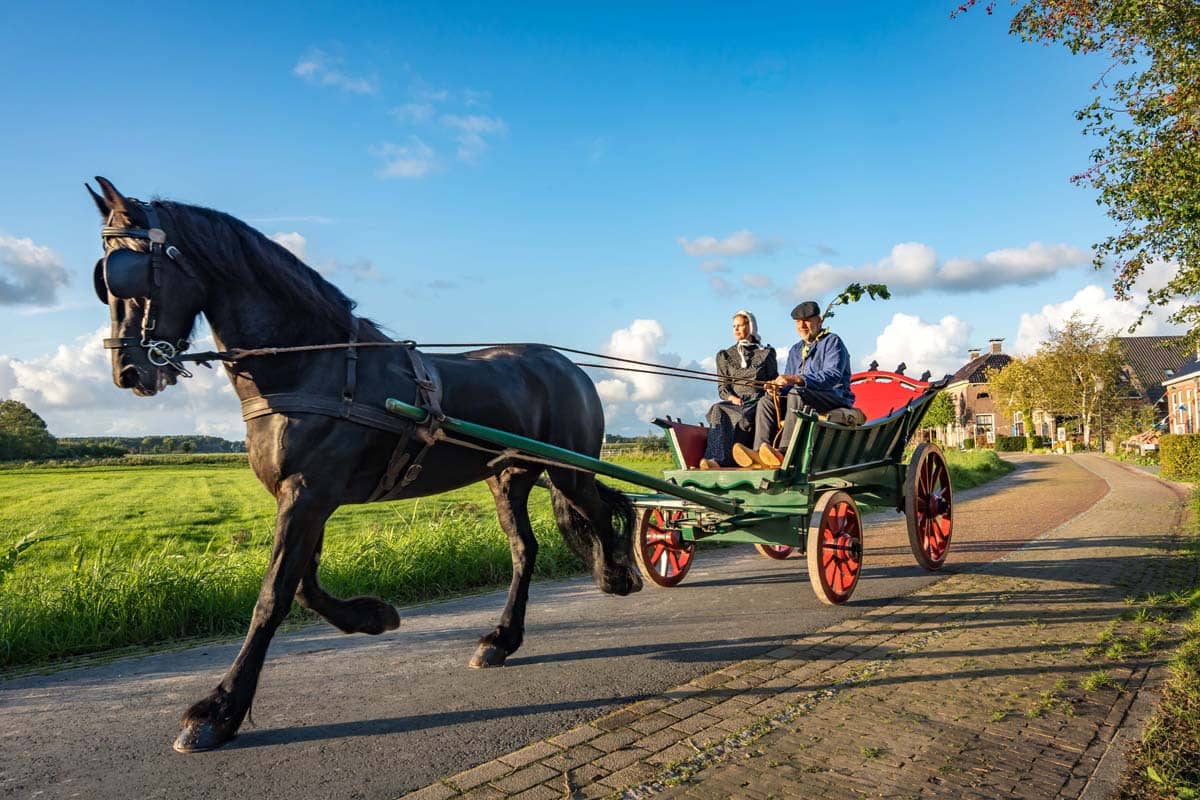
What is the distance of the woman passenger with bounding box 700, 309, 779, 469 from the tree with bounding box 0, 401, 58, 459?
5855cm

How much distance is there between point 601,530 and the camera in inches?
216

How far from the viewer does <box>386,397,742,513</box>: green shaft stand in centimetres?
396

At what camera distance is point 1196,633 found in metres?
5.11

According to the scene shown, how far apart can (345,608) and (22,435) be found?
6193 cm

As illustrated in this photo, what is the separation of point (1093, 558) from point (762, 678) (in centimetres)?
622

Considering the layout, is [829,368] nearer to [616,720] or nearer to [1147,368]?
[616,720]

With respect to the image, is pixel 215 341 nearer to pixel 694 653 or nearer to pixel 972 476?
pixel 694 653

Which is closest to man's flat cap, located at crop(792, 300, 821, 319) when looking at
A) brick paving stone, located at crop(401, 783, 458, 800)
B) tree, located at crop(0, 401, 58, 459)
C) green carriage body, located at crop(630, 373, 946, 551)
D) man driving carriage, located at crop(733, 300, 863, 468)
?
man driving carriage, located at crop(733, 300, 863, 468)

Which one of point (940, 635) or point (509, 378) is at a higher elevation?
point (509, 378)

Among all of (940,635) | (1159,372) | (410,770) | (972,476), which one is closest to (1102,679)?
(940,635)

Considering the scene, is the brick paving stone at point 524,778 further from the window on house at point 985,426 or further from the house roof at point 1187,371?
the window on house at point 985,426

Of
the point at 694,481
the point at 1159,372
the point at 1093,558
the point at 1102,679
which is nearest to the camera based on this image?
the point at 1102,679

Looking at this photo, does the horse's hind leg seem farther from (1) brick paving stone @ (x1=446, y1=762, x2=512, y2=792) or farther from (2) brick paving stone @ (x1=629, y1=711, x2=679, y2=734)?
(2) brick paving stone @ (x1=629, y1=711, x2=679, y2=734)

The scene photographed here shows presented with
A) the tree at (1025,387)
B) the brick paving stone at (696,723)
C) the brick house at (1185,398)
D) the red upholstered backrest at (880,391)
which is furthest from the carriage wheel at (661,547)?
the tree at (1025,387)
